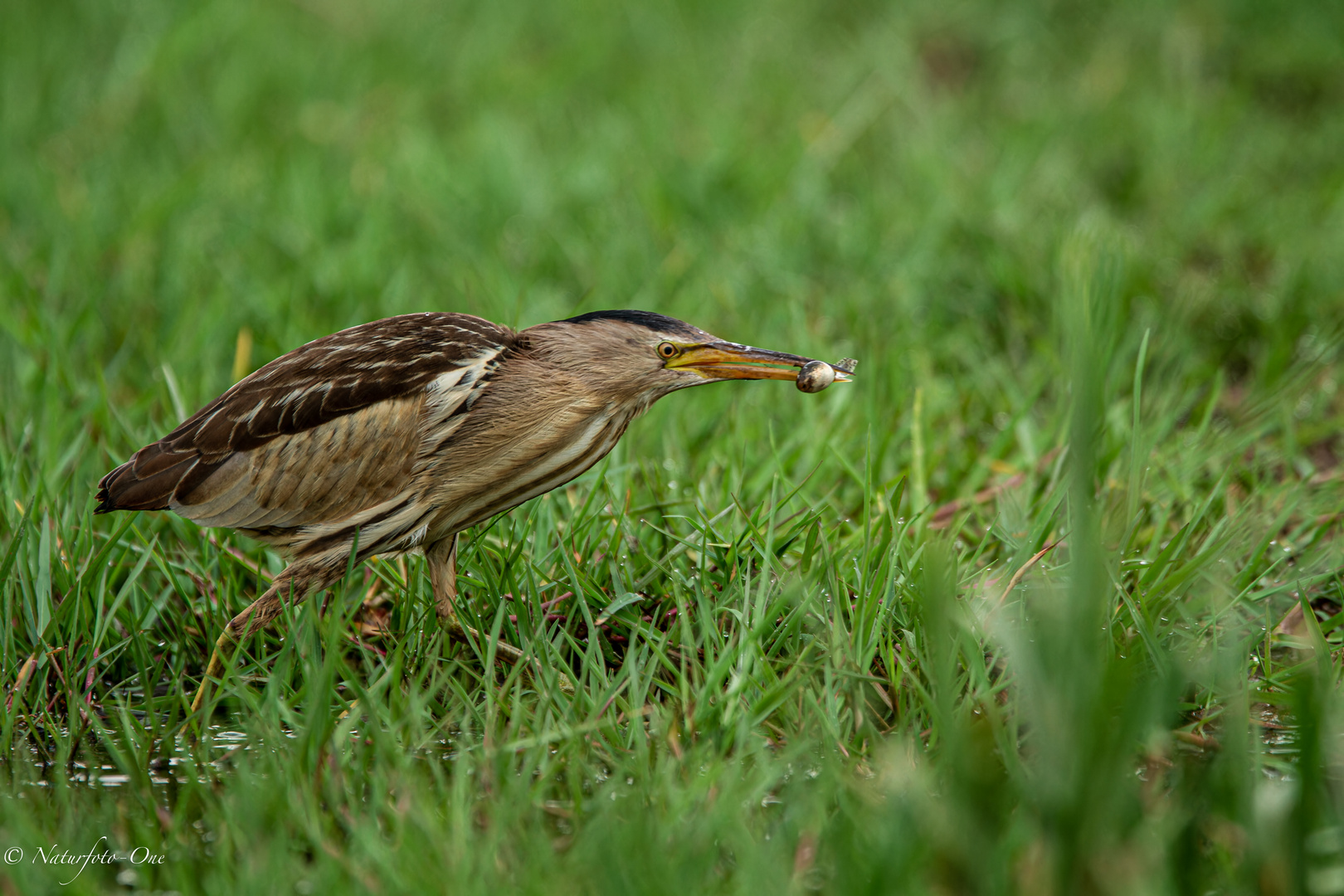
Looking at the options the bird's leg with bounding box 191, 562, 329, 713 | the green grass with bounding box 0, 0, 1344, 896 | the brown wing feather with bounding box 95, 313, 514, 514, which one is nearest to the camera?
the green grass with bounding box 0, 0, 1344, 896

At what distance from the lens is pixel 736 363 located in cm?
241

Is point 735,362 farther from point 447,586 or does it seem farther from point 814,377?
point 447,586

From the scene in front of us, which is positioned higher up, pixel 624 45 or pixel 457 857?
pixel 624 45

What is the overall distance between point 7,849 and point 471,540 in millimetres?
1093

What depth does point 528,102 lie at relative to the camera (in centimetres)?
618

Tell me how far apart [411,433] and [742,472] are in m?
0.75

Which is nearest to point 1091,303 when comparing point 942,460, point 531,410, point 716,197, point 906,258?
point 531,410

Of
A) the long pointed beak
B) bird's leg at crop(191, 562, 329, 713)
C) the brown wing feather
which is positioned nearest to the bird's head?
the long pointed beak

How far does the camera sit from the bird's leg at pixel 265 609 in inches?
92.1

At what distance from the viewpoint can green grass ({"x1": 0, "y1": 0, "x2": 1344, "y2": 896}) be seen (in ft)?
5.45

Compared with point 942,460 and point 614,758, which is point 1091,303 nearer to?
point 614,758

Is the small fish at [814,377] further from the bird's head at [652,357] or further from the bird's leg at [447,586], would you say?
the bird's leg at [447,586]

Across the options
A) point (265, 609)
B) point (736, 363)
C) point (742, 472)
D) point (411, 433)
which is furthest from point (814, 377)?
point (265, 609)

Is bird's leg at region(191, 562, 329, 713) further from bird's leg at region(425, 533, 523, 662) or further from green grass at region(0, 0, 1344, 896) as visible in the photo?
bird's leg at region(425, 533, 523, 662)
